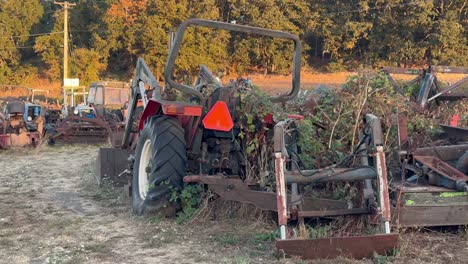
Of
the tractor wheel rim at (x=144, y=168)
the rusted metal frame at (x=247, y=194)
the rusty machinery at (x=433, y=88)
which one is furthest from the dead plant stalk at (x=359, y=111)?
the rusty machinery at (x=433, y=88)

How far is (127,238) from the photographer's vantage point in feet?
16.3

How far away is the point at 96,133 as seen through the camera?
50.4ft

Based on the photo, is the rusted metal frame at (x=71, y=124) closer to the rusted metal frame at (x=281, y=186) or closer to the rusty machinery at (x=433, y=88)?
the rusty machinery at (x=433, y=88)

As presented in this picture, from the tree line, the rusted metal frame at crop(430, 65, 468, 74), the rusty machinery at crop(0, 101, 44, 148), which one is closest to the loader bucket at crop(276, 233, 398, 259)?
the rusted metal frame at crop(430, 65, 468, 74)

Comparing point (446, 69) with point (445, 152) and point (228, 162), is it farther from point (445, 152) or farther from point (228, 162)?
point (228, 162)

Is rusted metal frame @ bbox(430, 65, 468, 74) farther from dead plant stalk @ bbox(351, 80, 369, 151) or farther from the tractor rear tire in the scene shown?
the tractor rear tire

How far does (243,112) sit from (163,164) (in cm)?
95

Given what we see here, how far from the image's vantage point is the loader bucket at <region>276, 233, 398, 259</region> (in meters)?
3.97

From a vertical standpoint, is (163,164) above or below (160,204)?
above

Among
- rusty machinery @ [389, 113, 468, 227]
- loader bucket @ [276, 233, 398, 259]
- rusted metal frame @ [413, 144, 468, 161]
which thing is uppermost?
rusted metal frame @ [413, 144, 468, 161]

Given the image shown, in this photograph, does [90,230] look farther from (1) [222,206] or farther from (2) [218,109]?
(2) [218,109]

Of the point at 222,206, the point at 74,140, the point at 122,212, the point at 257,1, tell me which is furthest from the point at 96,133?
the point at 257,1

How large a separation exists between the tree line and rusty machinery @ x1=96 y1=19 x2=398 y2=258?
95.9 ft

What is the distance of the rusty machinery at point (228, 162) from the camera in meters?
4.03
